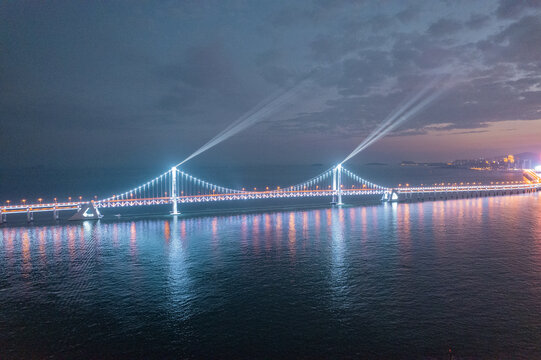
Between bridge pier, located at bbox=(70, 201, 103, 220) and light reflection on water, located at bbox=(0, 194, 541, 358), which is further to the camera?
bridge pier, located at bbox=(70, 201, 103, 220)

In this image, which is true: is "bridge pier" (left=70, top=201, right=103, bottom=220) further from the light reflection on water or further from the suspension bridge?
the light reflection on water

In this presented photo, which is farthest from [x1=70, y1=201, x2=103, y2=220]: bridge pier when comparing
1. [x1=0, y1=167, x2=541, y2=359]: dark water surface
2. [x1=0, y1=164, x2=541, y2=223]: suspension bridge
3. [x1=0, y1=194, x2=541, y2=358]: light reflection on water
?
[x1=0, y1=194, x2=541, y2=358]: light reflection on water

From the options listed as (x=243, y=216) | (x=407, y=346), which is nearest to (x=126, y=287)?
(x=407, y=346)

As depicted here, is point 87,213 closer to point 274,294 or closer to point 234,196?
point 234,196

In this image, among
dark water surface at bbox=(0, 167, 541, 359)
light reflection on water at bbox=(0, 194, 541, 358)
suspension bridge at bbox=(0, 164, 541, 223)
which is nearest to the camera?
dark water surface at bbox=(0, 167, 541, 359)

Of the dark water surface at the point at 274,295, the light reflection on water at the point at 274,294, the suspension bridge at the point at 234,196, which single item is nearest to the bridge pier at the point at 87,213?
the suspension bridge at the point at 234,196

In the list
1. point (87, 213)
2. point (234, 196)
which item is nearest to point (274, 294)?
point (87, 213)

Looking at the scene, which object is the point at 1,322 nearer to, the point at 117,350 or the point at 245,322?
the point at 117,350
